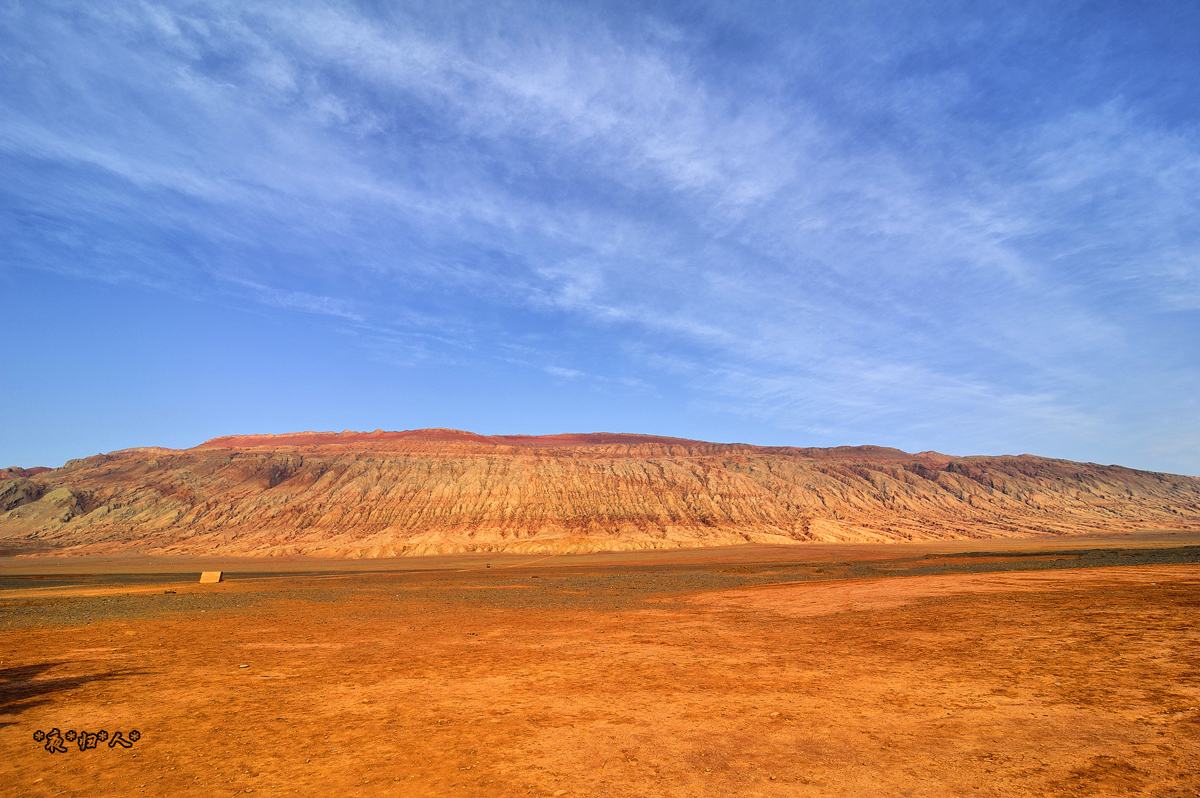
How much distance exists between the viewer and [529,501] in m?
96.2

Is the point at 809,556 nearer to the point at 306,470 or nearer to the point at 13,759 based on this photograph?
the point at 13,759

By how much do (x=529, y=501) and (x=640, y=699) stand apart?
87.0 metres

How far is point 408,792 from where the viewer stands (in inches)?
273

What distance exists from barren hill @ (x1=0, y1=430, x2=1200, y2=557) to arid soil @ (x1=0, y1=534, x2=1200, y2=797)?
6006 centimetres

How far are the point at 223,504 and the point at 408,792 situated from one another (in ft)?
336

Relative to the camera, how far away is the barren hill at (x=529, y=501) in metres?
83.4

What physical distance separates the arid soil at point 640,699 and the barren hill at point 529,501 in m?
60.1

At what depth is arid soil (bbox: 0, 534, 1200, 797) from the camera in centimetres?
723
